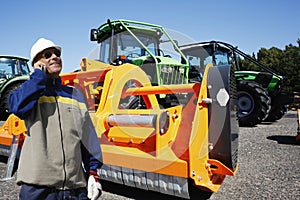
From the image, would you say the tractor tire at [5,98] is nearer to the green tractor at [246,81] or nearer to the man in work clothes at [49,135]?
the green tractor at [246,81]

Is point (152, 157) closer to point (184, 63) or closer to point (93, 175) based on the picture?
point (93, 175)

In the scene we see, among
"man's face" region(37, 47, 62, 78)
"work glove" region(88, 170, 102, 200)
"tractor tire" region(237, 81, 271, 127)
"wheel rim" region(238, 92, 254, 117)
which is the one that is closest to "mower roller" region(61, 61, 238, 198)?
"work glove" region(88, 170, 102, 200)

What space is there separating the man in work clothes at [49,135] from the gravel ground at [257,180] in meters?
1.52

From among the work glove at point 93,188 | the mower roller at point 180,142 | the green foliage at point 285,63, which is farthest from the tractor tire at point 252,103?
the green foliage at point 285,63

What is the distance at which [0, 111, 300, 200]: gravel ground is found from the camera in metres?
3.24

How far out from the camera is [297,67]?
2638 centimetres

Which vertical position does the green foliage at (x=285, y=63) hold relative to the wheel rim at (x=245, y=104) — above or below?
above

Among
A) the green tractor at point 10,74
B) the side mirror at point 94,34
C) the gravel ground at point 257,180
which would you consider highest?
the side mirror at point 94,34

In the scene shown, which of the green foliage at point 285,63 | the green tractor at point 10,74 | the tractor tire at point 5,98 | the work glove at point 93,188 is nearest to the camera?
the work glove at point 93,188

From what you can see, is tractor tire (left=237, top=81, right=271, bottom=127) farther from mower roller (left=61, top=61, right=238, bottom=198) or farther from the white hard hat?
the white hard hat

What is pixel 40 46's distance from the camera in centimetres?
181

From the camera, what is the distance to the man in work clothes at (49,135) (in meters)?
1.75

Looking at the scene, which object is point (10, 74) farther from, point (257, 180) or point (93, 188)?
point (93, 188)

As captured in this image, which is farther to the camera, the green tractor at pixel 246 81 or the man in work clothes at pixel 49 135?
the green tractor at pixel 246 81
